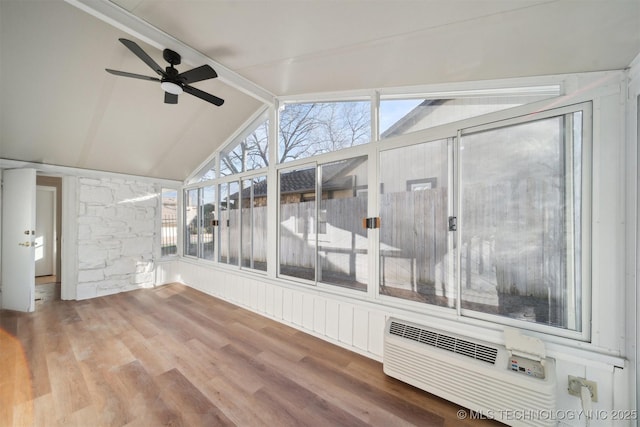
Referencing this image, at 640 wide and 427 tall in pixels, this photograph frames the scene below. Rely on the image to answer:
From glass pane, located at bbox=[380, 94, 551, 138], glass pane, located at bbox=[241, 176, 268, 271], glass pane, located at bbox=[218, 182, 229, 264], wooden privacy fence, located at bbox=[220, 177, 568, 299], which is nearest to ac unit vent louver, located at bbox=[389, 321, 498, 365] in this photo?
wooden privacy fence, located at bbox=[220, 177, 568, 299]

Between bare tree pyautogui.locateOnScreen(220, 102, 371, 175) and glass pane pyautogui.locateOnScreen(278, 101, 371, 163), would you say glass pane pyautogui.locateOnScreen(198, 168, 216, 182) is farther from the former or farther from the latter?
glass pane pyautogui.locateOnScreen(278, 101, 371, 163)

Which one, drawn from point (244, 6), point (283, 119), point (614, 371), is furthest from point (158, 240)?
point (614, 371)

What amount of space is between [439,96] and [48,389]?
4.15 m

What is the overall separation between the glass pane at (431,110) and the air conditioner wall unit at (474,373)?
182 centimetres

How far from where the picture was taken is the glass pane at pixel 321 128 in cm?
267

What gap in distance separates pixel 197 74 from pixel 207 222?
334cm

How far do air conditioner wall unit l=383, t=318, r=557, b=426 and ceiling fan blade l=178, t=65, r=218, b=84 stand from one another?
2.68 metres

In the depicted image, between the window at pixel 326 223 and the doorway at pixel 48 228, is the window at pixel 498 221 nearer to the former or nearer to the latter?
the window at pixel 326 223

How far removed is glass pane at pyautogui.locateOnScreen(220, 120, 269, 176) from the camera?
12.1 feet

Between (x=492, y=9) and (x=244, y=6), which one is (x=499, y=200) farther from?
(x=244, y=6)

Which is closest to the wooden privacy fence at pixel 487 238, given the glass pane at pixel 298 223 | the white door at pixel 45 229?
the glass pane at pixel 298 223

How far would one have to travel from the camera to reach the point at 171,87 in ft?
6.91

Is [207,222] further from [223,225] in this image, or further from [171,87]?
[171,87]

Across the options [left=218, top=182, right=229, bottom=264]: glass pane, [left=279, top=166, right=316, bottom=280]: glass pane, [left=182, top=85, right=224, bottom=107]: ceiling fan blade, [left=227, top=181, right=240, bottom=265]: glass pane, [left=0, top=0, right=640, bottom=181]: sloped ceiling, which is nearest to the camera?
[left=0, top=0, right=640, bottom=181]: sloped ceiling
